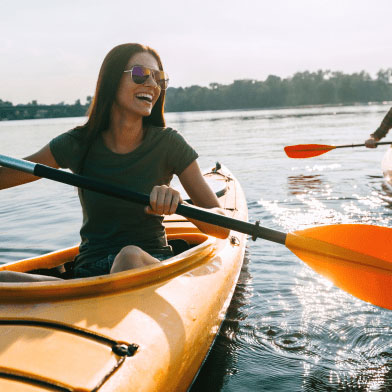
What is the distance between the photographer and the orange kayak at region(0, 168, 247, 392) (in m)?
1.55

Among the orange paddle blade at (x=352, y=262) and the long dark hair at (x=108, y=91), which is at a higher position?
the long dark hair at (x=108, y=91)

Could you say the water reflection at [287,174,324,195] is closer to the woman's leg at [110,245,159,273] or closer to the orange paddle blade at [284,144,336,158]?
the orange paddle blade at [284,144,336,158]

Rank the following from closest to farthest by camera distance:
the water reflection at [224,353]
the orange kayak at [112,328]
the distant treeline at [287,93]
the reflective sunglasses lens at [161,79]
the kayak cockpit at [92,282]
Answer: the orange kayak at [112,328], the kayak cockpit at [92,282], the reflective sunglasses lens at [161,79], the water reflection at [224,353], the distant treeline at [287,93]

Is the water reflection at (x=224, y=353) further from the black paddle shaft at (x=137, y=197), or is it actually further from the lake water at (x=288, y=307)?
the black paddle shaft at (x=137, y=197)

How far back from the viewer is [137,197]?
225cm

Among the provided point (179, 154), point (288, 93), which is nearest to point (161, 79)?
point (179, 154)

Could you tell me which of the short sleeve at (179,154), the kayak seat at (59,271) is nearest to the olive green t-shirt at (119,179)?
the short sleeve at (179,154)

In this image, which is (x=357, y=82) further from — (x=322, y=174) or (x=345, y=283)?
(x=345, y=283)

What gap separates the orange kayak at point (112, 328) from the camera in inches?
60.9

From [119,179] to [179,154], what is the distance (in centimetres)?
35

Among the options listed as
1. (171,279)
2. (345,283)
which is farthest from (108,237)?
(345,283)

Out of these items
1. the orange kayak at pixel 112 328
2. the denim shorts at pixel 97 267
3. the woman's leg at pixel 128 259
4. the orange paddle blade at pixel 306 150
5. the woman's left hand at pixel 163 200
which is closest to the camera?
the orange kayak at pixel 112 328

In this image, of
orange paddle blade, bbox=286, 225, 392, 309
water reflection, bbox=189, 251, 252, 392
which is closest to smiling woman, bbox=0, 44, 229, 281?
orange paddle blade, bbox=286, 225, 392, 309

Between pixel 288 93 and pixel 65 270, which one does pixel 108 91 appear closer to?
pixel 65 270
